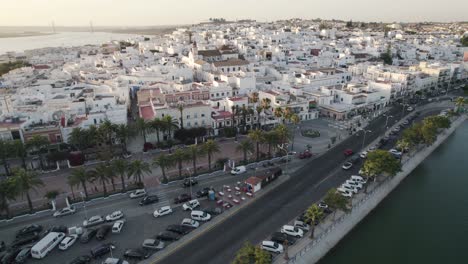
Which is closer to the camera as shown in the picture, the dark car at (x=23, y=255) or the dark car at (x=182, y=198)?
the dark car at (x=23, y=255)

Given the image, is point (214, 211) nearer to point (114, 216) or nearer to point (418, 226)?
point (114, 216)

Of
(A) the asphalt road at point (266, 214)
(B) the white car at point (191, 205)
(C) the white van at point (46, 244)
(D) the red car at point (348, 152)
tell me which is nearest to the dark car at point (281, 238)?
(A) the asphalt road at point (266, 214)

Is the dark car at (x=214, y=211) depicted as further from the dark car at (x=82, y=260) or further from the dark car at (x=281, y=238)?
the dark car at (x=82, y=260)

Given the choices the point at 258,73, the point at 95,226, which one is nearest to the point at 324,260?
the point at 95,226

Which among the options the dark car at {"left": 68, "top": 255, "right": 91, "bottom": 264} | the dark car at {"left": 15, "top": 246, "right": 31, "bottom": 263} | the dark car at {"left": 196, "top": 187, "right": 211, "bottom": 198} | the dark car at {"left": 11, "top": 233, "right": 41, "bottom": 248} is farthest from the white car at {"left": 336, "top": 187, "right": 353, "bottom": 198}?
the dark car at {"left": 11, "top": 233, "right": 41, "bottom": 248}

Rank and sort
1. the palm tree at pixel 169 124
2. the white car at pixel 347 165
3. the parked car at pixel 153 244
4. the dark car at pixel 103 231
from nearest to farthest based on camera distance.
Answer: the parked car at pixel 153 244 → the dark car at pixel 103 231 → the white car at pixel 347 165 → the palm tree at pixel 169 124

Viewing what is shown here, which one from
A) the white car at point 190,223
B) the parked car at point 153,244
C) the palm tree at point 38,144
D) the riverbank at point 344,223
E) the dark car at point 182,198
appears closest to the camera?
the riverbank at point 344,223

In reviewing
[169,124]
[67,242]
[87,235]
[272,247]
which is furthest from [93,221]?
[169,124]
